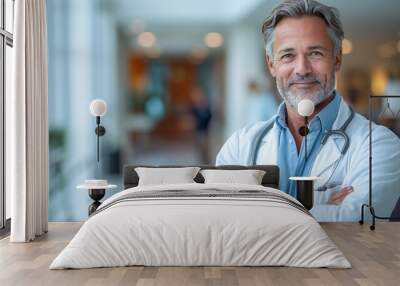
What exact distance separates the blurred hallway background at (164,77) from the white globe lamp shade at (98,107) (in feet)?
1.19

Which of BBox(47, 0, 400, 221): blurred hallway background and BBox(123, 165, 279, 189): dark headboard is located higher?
BBox(47, 0, 400, 221): blurred hallway background

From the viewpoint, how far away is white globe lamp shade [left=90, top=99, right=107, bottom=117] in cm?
735

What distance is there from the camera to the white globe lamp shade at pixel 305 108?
23.7ft

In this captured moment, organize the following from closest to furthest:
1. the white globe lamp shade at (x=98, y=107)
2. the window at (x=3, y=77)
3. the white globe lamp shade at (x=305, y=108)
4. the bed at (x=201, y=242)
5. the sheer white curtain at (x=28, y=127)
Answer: the bed at (x=201, y=242) < the sheer white curtain at (x=28, y=127) < the window at (x=3, y=77) < the white globe lamp shade at (x=305, y=108) < the white globe lamp shade at (x=98, y=107)

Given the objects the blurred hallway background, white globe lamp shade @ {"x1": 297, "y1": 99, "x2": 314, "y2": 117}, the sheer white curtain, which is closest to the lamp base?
the blurred hallway background

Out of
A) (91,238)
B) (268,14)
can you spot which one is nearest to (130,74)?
(268,14)

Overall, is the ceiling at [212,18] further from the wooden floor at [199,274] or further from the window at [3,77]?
the wooden floor at [199,274]

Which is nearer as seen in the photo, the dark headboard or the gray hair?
the dark headboard

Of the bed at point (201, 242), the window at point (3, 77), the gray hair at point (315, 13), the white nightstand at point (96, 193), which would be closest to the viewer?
the bed at point (201, 242)

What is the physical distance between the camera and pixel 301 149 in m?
7.57

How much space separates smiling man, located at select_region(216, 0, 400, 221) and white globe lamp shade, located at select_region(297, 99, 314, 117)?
0.35 m

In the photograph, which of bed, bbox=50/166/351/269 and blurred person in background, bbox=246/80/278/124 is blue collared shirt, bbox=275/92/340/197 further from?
bed, bbox=50/166/351/269

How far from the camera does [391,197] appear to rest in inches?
298

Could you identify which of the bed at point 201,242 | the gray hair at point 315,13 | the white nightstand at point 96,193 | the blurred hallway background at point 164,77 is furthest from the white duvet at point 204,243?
the gray hair at point 315,13
